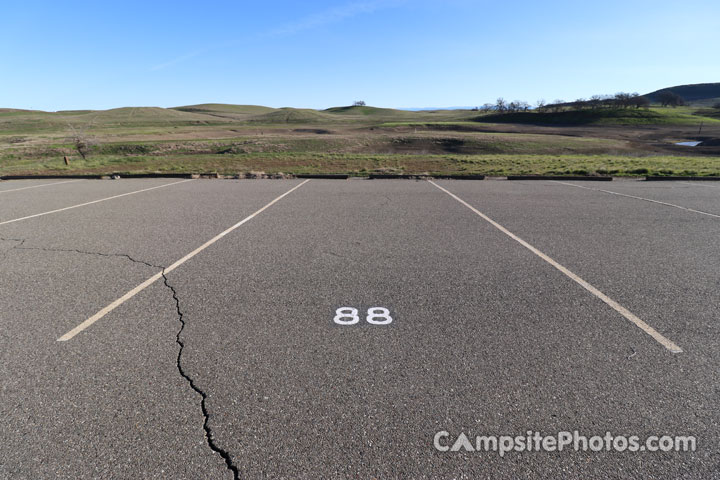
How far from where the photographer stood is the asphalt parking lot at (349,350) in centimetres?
221

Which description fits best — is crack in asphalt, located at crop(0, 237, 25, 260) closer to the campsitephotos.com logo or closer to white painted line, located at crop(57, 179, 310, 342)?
white painted line, located at crop(57, 179, 310, 342)

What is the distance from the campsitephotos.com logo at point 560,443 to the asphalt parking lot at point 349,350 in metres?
0.04

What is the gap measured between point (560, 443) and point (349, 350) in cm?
166

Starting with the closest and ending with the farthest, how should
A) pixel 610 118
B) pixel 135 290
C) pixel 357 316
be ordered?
pixel 357 316 < pixel 135 290 < pixel 610 118

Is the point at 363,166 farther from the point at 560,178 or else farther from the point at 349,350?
the point at 349,350

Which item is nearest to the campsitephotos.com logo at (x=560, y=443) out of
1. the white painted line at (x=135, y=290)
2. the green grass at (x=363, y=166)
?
the white painted line at (x=135, y=290)

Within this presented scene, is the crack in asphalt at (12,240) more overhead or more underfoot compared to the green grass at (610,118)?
more underfoot

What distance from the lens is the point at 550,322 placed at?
3.64 metres

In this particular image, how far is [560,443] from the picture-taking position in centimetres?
229

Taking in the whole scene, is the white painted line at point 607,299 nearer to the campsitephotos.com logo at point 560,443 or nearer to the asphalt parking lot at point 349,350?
the asphalt parking lot at point 349,350

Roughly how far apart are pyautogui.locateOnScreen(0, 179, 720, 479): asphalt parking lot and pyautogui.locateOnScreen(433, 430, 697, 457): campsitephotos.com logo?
0.04 metres

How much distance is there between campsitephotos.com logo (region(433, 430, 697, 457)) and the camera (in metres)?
2.25

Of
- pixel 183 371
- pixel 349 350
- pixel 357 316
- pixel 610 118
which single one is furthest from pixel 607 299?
pixel 610 118

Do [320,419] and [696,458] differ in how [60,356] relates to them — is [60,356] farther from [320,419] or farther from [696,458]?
[696,458]
